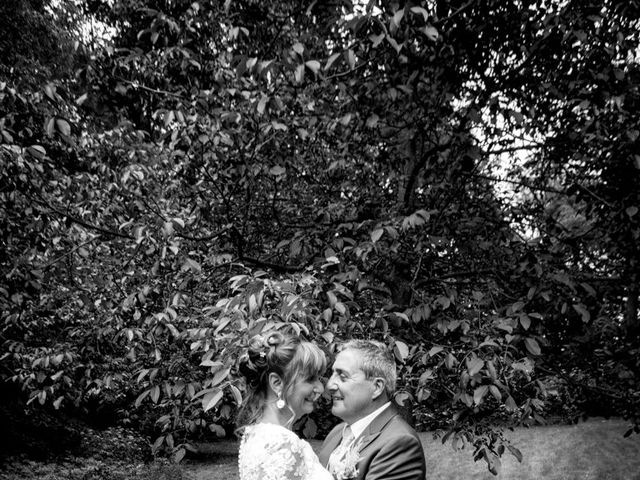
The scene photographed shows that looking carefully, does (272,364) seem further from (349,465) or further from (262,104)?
(262,104)

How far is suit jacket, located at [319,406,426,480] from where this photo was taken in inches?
95.0

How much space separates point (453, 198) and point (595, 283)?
4.40 feet

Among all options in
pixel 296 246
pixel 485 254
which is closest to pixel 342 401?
pixel 296 246

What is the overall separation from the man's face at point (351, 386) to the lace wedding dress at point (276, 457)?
1.35 feet

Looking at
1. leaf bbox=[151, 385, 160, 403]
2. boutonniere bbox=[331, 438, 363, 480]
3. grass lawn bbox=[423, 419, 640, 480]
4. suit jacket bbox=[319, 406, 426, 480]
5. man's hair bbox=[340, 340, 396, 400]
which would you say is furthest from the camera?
grass lawn bbox=[423, 419, 640, 480]

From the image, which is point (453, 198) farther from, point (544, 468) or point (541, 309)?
point (544, 468)

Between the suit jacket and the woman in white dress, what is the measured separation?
256 millimetres

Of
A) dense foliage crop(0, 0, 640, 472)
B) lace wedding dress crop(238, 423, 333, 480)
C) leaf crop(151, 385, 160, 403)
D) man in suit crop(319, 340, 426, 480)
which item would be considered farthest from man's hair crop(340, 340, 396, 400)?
leaf crop(151, 385, 160, 403)

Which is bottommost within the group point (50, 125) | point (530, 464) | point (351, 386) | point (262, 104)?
point (530, 464)

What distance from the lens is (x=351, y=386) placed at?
2.68 m

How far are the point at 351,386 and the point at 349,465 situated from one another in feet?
1.27

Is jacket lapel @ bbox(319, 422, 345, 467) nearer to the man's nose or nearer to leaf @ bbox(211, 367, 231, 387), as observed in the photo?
the man's nose

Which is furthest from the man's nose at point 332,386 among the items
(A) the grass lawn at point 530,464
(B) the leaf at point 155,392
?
(A) the grass lawn at point 530,464

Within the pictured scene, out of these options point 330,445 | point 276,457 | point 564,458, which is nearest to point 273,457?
point 276,457
